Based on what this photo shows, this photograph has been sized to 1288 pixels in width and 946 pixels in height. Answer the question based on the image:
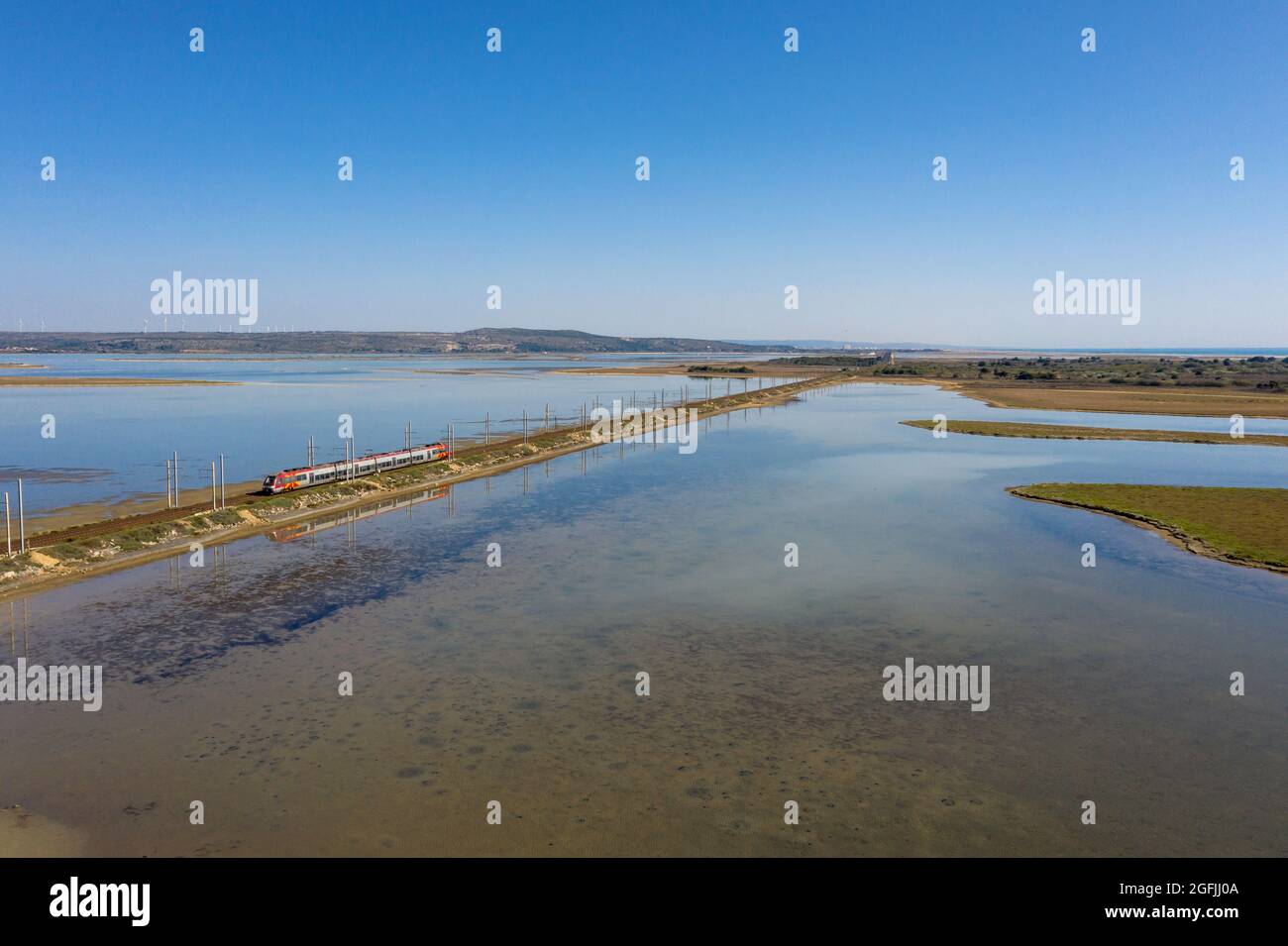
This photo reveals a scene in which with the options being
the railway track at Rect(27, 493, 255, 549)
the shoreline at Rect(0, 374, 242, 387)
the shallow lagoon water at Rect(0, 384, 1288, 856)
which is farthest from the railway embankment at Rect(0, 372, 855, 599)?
the shoreline at Rect(0, 374, 242, 387)

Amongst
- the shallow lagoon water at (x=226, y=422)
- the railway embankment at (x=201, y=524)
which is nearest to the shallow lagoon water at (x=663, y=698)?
the railway embankment at (x=201, y=524)

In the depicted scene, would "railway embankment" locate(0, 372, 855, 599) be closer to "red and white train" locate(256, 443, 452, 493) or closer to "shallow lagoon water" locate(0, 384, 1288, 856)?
"red and white train" locate(256, 443, 452, 493)

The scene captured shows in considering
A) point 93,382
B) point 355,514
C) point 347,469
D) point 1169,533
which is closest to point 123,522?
point 355,514

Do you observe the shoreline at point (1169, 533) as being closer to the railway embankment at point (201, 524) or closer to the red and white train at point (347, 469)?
the railway embankment at point (201, 524)

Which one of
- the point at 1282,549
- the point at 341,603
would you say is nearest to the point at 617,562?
the point at 341,603

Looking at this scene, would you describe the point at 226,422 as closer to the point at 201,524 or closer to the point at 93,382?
the point at 201,524
